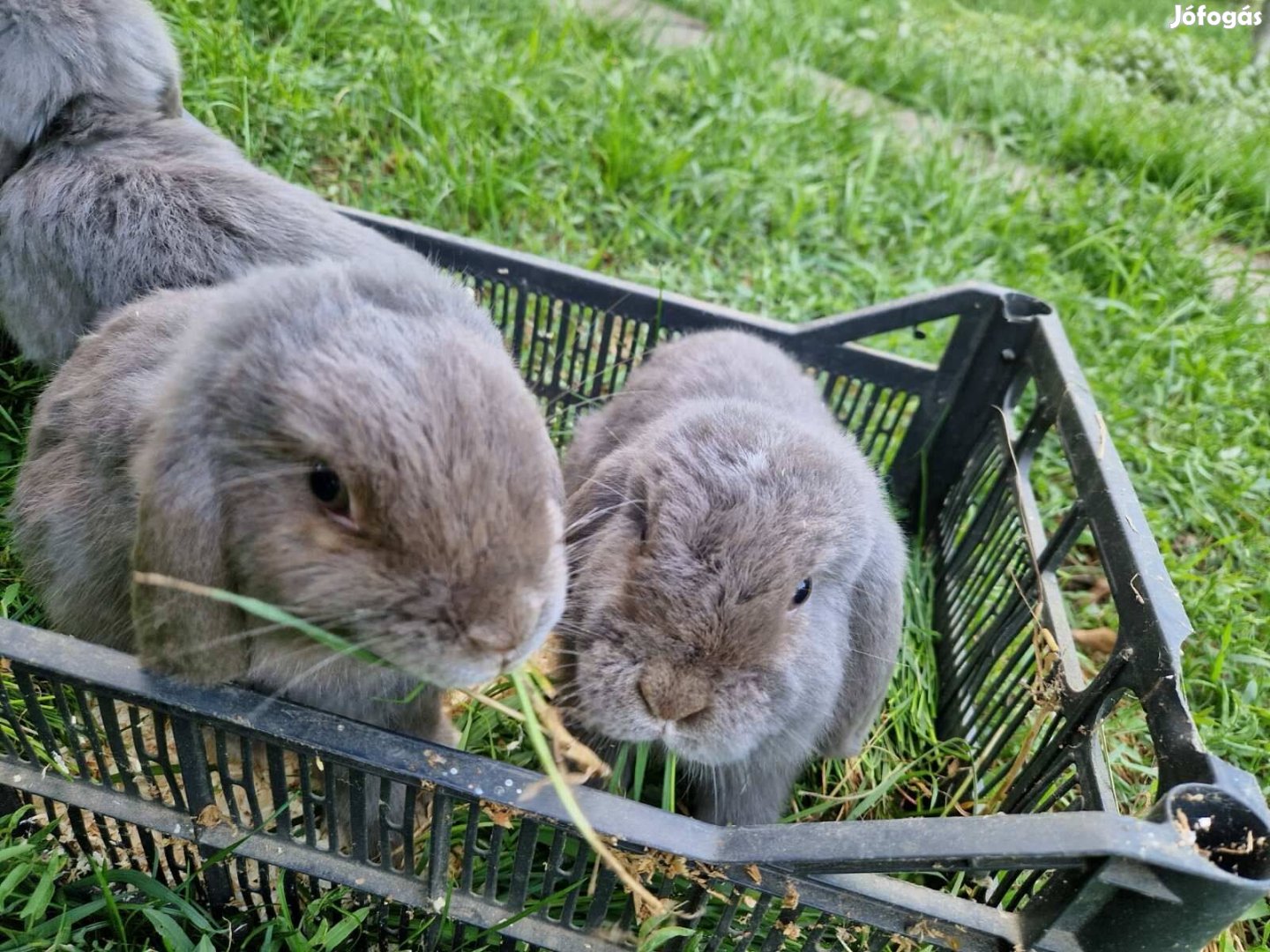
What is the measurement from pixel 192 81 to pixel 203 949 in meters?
3.42

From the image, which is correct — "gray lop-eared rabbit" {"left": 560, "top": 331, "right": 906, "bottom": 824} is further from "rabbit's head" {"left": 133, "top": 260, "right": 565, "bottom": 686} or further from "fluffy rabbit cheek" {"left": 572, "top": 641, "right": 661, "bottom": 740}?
"rabbit's head" {"left": 133, "top": 260, "right": 565, "bottom": 686}

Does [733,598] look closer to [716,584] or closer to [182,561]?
[716,584]

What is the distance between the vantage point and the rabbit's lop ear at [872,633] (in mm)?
2414

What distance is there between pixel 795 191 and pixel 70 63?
3.11 meters

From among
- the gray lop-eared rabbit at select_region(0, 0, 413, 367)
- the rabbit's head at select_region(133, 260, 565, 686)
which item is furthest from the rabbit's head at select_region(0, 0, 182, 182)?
the rabbit's head at select_region(133, 260, 565, 686)

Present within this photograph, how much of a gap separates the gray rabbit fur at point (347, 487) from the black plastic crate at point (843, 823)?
0.27 meters

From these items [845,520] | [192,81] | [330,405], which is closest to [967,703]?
[845,520]

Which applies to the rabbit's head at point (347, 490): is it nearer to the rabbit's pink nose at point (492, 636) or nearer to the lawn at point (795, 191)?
the rabbit's pink nose at point (492, 636)

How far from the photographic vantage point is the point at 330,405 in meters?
1.58

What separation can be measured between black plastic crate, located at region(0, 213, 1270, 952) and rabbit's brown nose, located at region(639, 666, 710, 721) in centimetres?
22

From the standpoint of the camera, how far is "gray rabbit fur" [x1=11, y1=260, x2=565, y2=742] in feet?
5.09

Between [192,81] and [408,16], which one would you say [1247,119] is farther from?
[192,81]

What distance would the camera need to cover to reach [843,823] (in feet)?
5.78

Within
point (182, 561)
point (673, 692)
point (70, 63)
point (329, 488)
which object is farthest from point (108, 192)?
point (673, 692)
